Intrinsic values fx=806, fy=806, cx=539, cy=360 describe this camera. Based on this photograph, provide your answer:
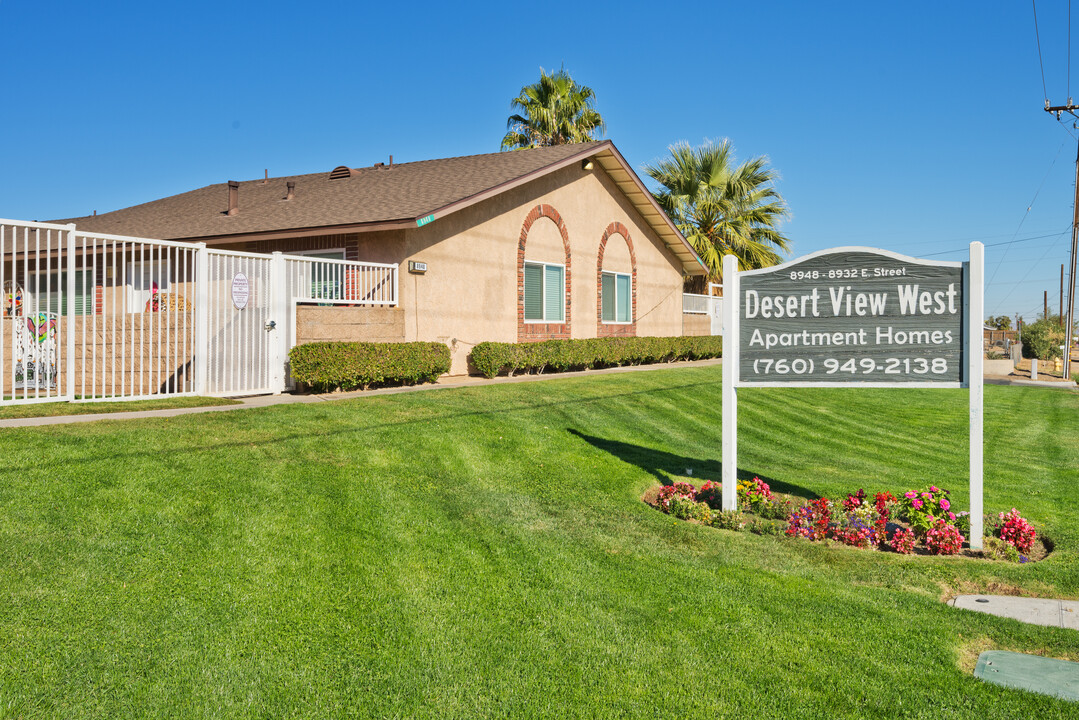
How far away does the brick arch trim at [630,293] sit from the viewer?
20641mm

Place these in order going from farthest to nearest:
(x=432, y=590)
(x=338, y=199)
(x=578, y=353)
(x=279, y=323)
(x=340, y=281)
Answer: (x=578, y=353)
(x=338, y=199)
(x=340, y=281)
(x=279, y=323)
(x=432, y=590)

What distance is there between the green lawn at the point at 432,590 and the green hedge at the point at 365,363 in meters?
2.61

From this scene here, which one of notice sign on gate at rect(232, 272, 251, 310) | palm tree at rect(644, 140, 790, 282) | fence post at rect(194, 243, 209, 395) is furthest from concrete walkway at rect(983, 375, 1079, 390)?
fence post at rect(194, 243, 209, 395)

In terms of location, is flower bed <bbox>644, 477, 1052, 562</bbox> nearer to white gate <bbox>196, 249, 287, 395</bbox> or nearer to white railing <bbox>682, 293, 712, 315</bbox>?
white gate <bbox>196, 249, 287, 395</bbox>

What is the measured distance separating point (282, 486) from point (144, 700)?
2.87 metres

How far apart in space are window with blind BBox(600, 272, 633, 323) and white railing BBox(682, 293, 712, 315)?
3.59 m

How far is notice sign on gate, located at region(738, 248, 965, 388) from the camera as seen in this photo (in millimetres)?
6805

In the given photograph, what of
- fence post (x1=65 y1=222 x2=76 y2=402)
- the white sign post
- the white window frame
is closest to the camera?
the white sign post

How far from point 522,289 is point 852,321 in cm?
1129

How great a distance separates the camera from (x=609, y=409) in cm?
1215

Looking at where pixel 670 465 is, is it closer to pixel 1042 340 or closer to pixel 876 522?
pixel 876 522

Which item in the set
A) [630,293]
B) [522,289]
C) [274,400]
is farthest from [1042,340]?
[274,400]

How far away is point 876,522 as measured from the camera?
668 centimetres

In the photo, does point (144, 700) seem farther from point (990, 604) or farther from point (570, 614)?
point (990, 604)
